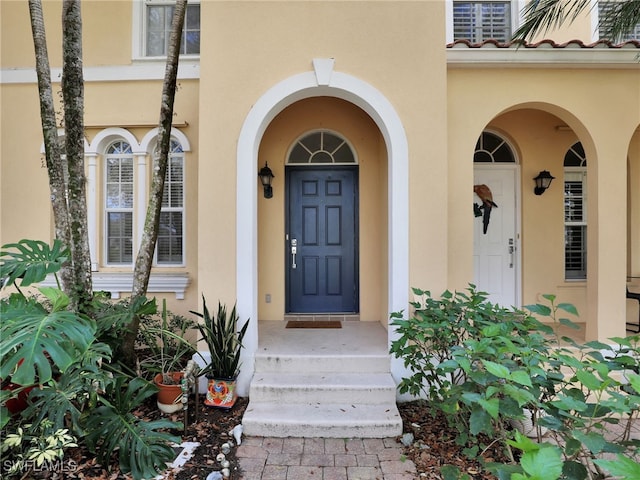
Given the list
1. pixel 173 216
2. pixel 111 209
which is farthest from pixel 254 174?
pixel 111 209

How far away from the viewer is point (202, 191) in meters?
3.72

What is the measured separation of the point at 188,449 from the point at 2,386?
1.48m

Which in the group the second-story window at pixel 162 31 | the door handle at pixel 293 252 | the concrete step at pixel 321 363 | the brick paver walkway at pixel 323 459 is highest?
the second-story window at pixel 162 31

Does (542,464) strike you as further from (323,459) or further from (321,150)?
(321,150)

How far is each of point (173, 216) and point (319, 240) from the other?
2187mm

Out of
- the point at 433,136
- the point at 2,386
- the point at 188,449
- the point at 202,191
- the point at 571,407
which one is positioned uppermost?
the point at 433,136

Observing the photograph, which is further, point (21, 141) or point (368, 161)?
point (368, 161)

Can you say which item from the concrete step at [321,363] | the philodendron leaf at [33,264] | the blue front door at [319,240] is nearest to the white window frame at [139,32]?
the blue front door at [319,240]

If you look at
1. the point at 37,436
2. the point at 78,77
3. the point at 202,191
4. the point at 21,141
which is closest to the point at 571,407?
the point at 37,436

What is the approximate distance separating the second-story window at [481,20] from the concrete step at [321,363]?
5.06 metres

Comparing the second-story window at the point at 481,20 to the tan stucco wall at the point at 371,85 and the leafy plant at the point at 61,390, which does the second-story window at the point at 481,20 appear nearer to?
the tan stucco wall at the point at 371,85

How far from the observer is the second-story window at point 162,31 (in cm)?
483

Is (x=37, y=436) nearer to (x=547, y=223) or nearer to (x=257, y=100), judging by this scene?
(x=257, y=100)

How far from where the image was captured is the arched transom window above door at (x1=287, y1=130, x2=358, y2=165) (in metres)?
5.15
